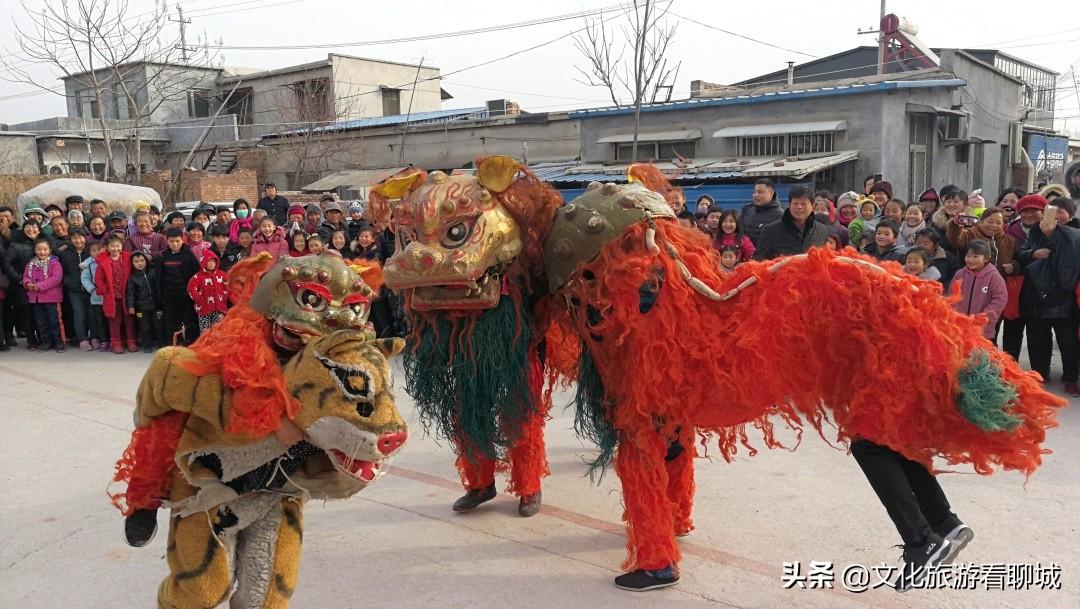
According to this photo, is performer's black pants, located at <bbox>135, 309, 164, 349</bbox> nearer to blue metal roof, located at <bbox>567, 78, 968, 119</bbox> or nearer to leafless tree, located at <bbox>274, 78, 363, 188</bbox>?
blue metal roof, located at <bbox>567, 78, 968, 119</bbox>

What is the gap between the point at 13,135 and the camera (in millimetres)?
20359

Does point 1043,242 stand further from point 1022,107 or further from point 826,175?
point 1022,107

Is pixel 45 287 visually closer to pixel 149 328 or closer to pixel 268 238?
pixel 149 328

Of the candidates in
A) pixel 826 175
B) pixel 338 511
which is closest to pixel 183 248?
pixel 338 511

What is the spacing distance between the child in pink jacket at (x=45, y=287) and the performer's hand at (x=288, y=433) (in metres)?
7.11

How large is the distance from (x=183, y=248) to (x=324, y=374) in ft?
21.0

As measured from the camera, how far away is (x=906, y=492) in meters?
2.61

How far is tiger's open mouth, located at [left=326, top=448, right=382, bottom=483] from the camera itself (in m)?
2.27

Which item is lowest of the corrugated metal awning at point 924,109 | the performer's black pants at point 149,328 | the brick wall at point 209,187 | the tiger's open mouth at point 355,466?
the performer's black pants at point 149,328

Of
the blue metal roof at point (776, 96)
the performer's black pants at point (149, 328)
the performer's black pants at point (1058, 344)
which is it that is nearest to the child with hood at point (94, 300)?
the performer's black pants at point (149, 328)

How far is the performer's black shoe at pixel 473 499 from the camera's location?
3.85 meters

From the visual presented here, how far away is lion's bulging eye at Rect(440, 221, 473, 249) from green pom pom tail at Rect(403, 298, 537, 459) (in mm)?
326

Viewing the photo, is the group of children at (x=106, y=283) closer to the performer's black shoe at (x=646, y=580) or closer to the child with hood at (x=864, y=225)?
the performer's black shoe at (x=646, y=580)

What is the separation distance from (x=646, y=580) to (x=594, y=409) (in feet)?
2.24
